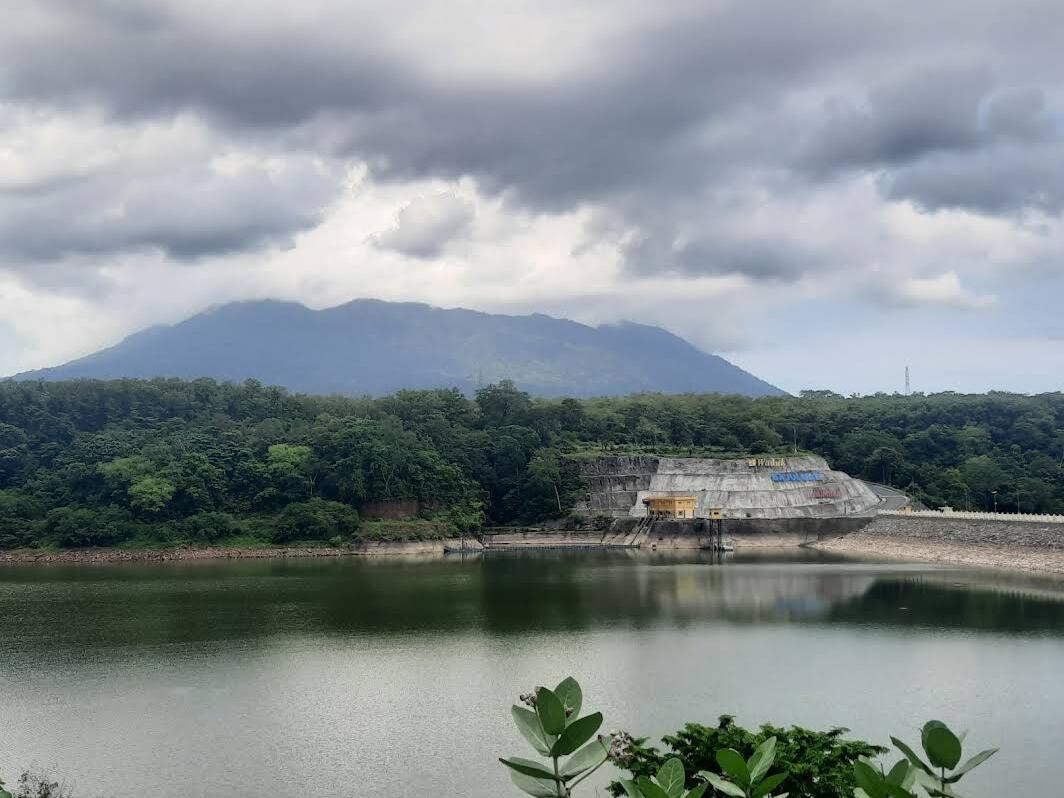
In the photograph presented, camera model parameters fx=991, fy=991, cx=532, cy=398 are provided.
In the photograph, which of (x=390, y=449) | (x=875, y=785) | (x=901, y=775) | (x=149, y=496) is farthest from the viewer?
(x=390, y=449)

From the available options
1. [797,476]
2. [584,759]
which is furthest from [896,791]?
[797,476]

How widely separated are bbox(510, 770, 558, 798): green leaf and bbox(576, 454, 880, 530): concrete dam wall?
67.1 metres

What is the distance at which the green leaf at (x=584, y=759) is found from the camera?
4.79 meters

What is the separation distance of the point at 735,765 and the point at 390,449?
224 feet

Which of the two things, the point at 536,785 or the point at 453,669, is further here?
the point at 453,669

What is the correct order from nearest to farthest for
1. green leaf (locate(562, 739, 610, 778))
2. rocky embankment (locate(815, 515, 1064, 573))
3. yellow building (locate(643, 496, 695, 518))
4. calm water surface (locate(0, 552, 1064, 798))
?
green leaf (locate(562, 739, 610, 778))
calm water surface (locate(0, 552, 1064, 798))
rocky embankment (locate(815, 515, 1064, 573))
yellow building (locate(643, 496, 695, 518))

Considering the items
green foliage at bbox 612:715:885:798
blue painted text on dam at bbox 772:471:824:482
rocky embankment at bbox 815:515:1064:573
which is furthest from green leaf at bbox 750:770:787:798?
blue painted text on dam at bbox 772:471:824:482

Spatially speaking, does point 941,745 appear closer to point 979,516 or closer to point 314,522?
point 979,516

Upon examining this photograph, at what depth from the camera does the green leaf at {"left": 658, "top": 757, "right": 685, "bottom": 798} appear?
4801 mm

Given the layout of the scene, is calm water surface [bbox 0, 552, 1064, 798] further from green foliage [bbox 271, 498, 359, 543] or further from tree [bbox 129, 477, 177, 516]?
green foliage [bbox 271, 498, 359, 543]

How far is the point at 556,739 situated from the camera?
15.6ft

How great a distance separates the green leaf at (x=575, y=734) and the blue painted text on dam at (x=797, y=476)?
70.8 metres

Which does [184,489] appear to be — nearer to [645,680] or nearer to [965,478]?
[645,680]

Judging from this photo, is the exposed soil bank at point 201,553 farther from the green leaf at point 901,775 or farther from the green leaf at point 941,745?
the green leaf at point 941,745
